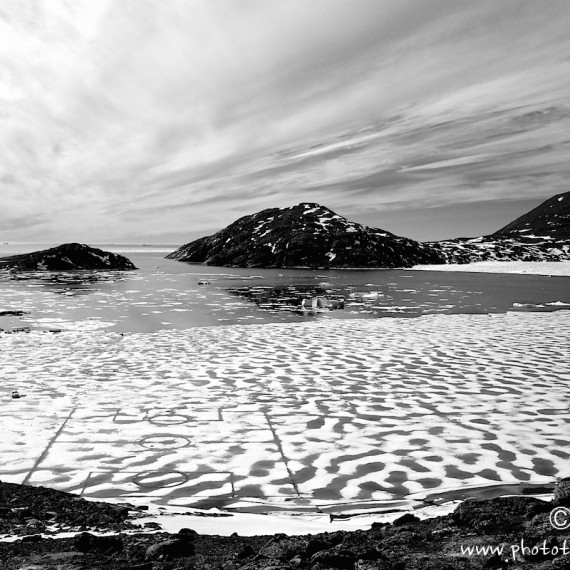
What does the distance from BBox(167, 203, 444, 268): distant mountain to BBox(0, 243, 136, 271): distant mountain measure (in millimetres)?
38457

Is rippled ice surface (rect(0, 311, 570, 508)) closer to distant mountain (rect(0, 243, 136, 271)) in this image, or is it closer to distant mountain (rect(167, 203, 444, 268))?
distant mountain (rect(0, 243, 136, 271))

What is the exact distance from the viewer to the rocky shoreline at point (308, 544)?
3980 mm

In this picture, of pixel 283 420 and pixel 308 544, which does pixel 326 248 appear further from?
pixel 308 544

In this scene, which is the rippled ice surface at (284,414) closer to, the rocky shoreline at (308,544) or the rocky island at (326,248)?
the rocky shoreline at (308,544)

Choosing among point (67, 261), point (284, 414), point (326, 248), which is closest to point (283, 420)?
point (284, 414)

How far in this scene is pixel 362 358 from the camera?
15062mm

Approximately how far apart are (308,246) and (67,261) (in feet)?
200

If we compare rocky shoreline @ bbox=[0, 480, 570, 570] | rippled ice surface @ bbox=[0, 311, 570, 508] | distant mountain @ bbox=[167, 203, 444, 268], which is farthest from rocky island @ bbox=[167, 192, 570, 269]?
rocky shoreline @ bbox=[0, 480, 570, 570]

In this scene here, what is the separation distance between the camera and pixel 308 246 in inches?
5030

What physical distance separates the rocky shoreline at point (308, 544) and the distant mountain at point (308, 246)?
112 metres

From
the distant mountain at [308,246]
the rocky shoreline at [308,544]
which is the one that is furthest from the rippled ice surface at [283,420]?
the distant mountain at [308,246]

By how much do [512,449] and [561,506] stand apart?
3.18m

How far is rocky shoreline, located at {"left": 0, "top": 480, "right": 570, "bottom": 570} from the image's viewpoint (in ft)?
13.1

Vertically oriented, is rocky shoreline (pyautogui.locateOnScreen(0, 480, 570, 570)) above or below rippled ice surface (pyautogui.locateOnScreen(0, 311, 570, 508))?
above
